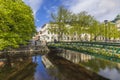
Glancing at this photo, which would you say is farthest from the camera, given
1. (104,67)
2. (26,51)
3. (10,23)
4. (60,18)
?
(60,18)

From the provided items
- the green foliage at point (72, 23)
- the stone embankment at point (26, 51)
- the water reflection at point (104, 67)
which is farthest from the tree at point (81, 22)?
the water reflection at point (104, 67)

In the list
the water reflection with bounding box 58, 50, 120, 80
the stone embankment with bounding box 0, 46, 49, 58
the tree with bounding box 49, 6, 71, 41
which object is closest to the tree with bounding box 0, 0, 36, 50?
the water reflection with bounding box 58, 50, 120, 80

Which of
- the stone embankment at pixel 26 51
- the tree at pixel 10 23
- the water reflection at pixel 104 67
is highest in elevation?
the tree at pixel 10 23

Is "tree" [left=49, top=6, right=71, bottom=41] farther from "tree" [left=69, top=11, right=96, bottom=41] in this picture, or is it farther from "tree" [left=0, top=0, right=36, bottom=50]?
"tree" [left=0, top=0, right=36, bottom=50]

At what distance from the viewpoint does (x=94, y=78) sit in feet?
104

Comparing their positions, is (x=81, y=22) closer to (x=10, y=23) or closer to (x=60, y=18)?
(x=60, y=18)

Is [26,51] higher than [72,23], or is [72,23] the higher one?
[72,23]

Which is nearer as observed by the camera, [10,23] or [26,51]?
[10,23]

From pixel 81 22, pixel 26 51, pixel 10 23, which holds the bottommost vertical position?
pixel 26 51

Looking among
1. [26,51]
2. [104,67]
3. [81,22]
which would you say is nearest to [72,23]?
[81,22]

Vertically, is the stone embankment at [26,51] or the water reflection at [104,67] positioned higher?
the stone embankment at [26,51]

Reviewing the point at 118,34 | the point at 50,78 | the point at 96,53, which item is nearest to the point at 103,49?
the point at 96,53

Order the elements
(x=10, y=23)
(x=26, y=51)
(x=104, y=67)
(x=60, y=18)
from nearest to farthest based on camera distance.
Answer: (x=10, y=23)
(x=104, y=67)
(x=26, y=51)
(x=60, y=18)

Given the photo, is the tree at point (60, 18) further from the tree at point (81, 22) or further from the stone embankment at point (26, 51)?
the stone embankment at point (26, 51)
